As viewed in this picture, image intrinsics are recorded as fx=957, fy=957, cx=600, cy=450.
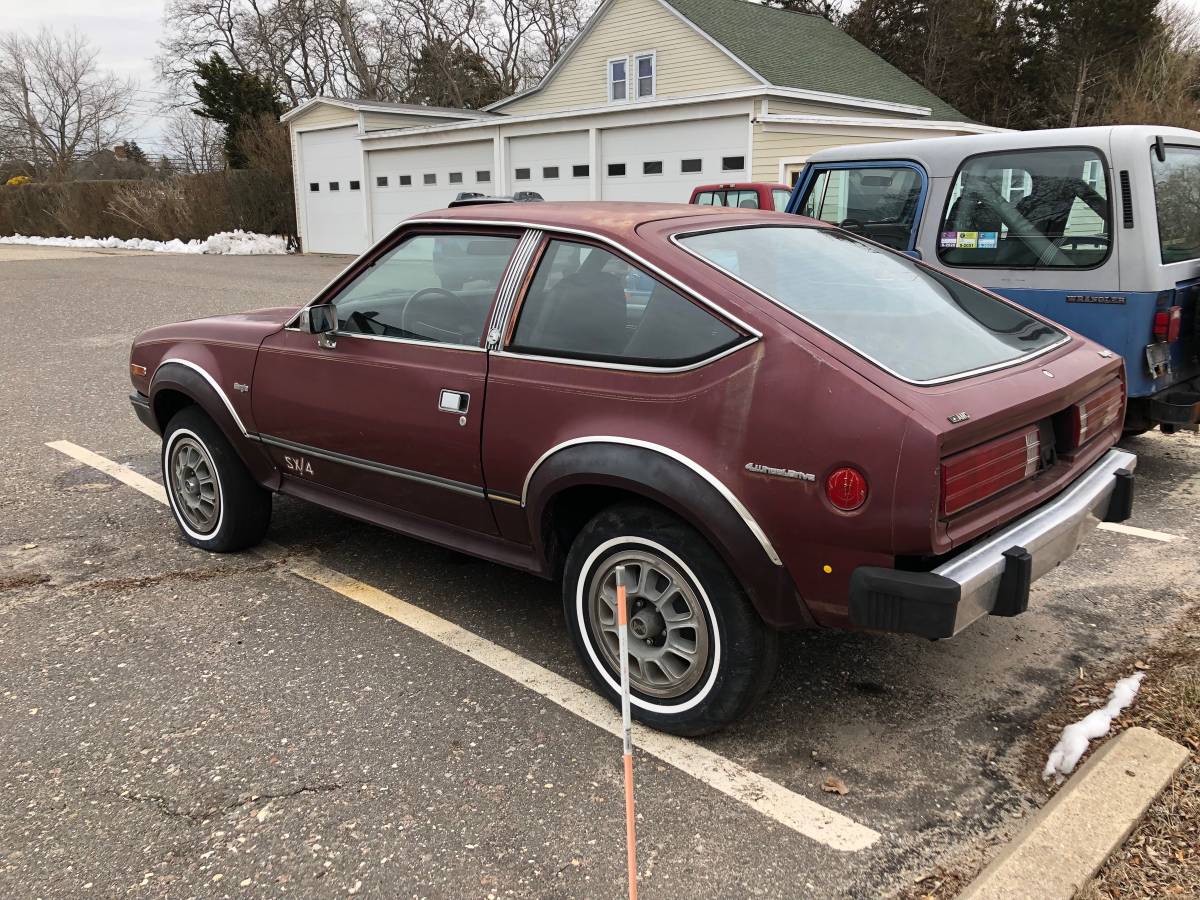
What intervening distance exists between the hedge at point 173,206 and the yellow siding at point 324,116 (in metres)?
2.56

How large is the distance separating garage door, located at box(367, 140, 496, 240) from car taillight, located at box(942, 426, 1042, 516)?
2067cm

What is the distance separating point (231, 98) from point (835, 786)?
124 ft

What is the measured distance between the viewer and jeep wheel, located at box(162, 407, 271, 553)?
14.9 feet

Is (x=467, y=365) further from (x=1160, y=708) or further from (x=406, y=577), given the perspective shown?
(x=1160, y=708)

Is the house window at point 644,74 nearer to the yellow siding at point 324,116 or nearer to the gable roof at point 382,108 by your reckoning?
the gable roof at point 382,108

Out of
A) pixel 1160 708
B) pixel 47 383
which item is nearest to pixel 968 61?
pixel 47 383

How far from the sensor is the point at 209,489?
468cm

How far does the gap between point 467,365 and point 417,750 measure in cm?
133

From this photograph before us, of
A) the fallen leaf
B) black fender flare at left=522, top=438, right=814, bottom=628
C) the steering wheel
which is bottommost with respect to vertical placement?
the fallen leaf

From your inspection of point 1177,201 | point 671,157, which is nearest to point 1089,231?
point 1177,201

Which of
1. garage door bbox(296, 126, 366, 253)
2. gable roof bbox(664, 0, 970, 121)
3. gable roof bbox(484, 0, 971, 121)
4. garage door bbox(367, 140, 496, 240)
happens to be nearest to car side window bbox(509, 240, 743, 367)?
gable roof bbox(484, 0, 971, 121)

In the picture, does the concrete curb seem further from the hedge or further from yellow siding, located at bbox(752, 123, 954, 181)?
the hedge

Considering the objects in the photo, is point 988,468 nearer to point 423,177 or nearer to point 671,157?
point 671,157

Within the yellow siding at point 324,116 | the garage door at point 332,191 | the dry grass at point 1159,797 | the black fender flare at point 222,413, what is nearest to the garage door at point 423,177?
the garage door at point 332,191
